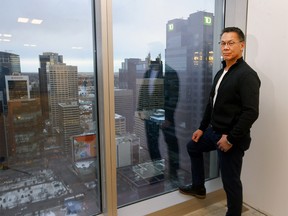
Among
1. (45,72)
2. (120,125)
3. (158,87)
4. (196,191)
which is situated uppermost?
(45,72)

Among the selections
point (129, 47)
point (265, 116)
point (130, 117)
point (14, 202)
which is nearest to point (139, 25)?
point (129, 47)

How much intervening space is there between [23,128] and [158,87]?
3.60 ft

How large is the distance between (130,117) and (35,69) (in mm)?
810

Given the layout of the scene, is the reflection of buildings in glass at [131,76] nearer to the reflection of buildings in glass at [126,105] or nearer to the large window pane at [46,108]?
the reflection of buildings in glass at [126,105]

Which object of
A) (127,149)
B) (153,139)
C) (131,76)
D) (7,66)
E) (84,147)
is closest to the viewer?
(7,66)

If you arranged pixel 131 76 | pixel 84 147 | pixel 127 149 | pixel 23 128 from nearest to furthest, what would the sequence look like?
pixel 23 128 → pixel 84 147 → pixel 131 76 → pixel 127 149

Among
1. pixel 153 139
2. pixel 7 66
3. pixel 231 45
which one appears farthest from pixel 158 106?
pixel 7 66

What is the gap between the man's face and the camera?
164cm

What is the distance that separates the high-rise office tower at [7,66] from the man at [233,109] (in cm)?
135

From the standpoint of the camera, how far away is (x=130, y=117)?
199 cm

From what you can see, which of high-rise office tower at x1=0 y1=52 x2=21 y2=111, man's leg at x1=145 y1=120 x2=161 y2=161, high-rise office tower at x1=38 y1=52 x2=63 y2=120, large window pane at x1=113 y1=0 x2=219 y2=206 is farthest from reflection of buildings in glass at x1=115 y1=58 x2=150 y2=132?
high-rise office tower at x1=0 y1=52 x2=21 y2=111

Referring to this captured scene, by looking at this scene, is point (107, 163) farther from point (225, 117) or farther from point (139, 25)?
point (139, 25)

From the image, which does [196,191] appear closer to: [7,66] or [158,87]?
[158,87]

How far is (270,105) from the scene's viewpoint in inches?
76.1
